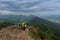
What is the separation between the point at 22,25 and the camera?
906cm

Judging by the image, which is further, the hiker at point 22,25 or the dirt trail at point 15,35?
the hiker at point 22,25

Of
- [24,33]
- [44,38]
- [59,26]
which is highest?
[24,33]

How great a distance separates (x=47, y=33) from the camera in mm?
10180

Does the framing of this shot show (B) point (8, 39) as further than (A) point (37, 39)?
No

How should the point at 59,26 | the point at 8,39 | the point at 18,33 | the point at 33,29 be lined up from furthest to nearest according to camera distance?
the point at 59,26 → the point at 33,29 → the point at 18,33 → the point at 8,39

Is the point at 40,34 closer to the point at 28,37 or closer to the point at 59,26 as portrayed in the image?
the point at 28,37

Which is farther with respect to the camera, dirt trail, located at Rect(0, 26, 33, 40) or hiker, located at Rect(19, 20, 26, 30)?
hiker, located at Rect(19, 20, 26, 30)

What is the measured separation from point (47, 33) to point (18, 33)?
2604mm

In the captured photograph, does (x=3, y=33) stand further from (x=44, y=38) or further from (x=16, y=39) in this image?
(x=44, y=38)

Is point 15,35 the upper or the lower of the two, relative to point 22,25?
lower

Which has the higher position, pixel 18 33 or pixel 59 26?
pixel 18 33

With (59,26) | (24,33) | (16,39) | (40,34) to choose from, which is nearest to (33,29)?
(40,34)

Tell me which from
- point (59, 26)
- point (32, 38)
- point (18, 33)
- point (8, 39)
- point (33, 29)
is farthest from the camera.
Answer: point (59, 26)

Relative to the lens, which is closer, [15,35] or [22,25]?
[15,35]
